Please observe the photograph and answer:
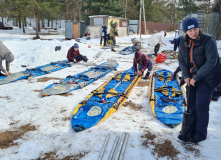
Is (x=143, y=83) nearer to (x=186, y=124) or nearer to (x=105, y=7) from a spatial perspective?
(x=186, y=124)

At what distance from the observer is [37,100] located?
4625 mm

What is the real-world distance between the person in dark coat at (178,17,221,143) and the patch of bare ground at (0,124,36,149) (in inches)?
111

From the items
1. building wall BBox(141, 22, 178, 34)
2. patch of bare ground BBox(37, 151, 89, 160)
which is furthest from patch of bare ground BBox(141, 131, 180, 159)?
building wall BBox(141, 22, 178, 34)

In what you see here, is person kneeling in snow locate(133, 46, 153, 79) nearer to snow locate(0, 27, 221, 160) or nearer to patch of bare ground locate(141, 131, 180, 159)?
snow locate(0, 27, 221, 160)

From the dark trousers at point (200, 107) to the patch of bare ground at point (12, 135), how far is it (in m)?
2.94

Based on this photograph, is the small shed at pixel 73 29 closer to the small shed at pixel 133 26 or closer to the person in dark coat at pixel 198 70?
the small shed at pixel 133 26

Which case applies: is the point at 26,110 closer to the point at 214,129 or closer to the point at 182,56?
the point at 182,56

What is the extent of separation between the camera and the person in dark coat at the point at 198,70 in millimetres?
2523

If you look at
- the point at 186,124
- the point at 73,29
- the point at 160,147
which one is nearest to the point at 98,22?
the point at 73,29

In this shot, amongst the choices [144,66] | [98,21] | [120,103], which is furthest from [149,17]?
[120,103]

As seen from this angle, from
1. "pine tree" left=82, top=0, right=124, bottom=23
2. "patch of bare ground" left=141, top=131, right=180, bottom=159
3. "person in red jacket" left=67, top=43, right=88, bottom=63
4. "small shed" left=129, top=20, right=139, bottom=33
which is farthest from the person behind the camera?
"small shed" left=129, top=20, right=139, bottom=33

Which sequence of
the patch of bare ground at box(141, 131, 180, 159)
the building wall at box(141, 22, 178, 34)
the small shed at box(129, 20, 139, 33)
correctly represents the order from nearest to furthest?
the patch of bare ground at box(141, 131, 180, 159) < the small shed at box(129, 20, 139, 33) < the building wall at box(141, 22, 178, 34)

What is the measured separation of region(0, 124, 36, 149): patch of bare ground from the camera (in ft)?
9.53

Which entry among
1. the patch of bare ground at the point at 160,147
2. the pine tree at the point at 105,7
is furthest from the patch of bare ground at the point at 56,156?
the pine tree at the point at 105,7
